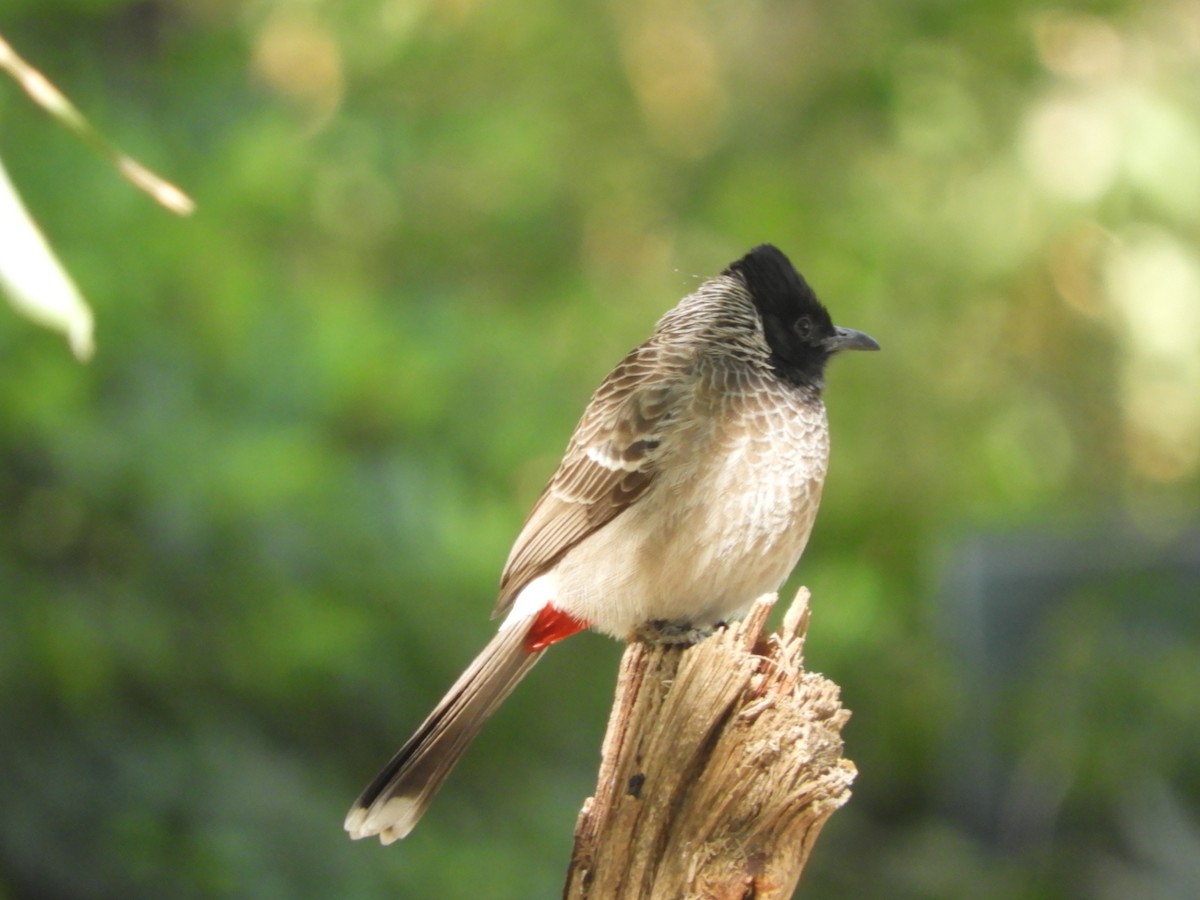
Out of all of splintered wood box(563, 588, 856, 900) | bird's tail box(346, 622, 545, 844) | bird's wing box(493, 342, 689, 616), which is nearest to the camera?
splintered wood box(563, 588, 856, 900)

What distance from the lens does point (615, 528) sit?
9.68ft

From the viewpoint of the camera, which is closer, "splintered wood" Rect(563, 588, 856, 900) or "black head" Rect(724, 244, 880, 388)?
"splintered wood" Rect(563, 588, 856, 900)

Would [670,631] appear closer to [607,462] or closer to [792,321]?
[607,462]

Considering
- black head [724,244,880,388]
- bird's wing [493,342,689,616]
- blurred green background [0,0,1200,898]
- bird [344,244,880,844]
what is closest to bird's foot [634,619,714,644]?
bird [344,244,880,844]

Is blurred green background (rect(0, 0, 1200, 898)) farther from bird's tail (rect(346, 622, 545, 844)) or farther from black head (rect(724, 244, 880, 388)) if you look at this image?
bird's tail (rect(346, 622, 545, 844))

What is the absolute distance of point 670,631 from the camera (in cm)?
289

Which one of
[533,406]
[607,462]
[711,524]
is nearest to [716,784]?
[711,524]

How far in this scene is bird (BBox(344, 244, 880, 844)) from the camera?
281cm

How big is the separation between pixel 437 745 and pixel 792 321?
1.14m

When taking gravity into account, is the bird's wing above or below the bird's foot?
above

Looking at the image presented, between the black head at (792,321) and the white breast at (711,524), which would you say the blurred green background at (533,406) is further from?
the white breast at (711,524)

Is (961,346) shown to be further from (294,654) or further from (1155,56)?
(294,654)

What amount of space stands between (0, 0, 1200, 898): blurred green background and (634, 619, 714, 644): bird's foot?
914 mm

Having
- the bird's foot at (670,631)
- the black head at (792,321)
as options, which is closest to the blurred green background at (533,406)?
the black head at (792,321)
